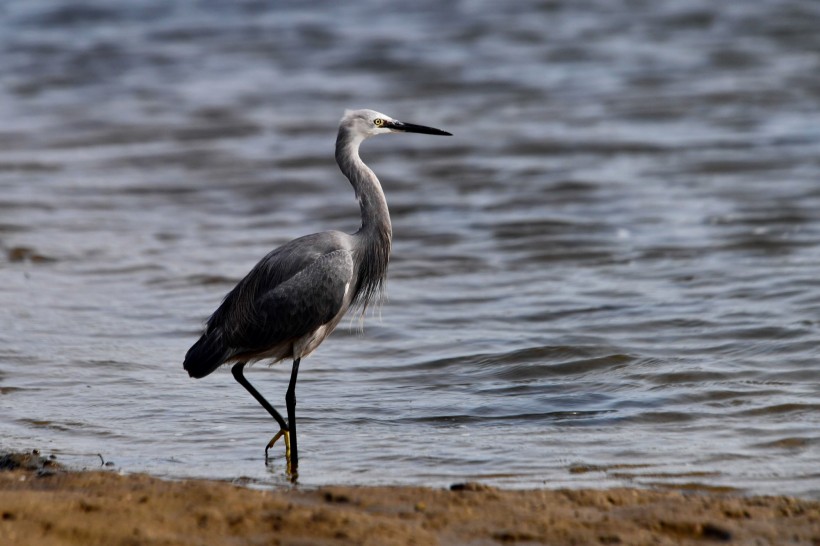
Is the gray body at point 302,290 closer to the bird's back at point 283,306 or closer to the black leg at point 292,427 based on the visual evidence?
the bird's back at point 283,306

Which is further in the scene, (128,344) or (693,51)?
(693,51)

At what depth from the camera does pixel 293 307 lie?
705 cm

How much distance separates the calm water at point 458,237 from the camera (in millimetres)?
6859

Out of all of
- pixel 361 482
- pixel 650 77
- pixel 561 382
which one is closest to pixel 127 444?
pixel 361 482

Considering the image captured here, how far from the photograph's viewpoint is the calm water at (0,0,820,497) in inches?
270

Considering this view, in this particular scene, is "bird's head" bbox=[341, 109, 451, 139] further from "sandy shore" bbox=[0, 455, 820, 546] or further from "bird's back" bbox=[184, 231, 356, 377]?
"sandy shore" bbox=[0, 455, 820, 546]

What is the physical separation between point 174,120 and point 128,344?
31.1 feet

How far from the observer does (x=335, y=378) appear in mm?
8188

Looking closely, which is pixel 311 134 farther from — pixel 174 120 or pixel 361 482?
pixel 361 482

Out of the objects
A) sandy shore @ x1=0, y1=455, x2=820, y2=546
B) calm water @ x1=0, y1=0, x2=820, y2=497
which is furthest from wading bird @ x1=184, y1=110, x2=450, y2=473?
sandy shore @ x1=0, y1=455, x2=820, y2=546

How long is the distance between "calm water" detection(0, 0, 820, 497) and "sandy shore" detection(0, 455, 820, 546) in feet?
1.64

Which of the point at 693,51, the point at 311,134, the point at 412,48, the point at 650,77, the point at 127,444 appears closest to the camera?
the point at 127,444

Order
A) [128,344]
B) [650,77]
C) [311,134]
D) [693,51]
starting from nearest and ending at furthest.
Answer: [128,344] < [311,134] < [650,77] < [693,51]

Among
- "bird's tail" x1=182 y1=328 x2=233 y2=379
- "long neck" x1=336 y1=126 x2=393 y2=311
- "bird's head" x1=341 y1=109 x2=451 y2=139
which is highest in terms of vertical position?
"bird's head" x1=341 y1=109 x2=451 y2=139
